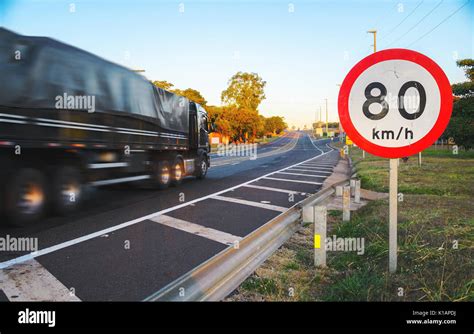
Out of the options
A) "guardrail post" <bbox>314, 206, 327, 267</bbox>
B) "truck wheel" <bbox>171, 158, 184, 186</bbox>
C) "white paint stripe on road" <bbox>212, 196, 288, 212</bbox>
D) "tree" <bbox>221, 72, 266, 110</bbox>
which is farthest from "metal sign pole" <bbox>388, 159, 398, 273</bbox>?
"tree" <bbox>221, 72, 266, 110</bbox>

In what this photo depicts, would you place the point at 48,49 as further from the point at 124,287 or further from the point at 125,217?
the point at 124,287

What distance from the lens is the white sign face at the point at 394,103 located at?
9.81ft

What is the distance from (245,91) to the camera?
108625 mm

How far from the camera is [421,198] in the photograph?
25.3 feet

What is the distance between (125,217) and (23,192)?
186 centimetres

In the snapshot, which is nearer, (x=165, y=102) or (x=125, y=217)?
(x=125, y=217)

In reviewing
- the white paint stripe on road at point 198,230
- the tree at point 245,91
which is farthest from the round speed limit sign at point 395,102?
the tree at point 245,91

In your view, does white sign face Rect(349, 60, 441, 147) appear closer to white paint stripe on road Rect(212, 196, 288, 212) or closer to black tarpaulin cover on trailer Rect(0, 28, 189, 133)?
white paint stripe on road Rect(212, 196, 288, 212)

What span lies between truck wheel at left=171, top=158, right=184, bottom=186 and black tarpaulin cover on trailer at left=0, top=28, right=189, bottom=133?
6.38ft

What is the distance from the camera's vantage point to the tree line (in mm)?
71312

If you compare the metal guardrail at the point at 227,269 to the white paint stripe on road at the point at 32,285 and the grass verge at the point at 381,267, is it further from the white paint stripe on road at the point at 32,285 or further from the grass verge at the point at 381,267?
the white paint stripe on road at the point at 32,285
